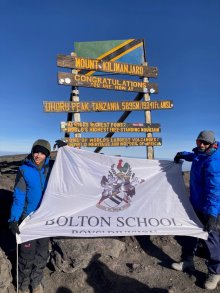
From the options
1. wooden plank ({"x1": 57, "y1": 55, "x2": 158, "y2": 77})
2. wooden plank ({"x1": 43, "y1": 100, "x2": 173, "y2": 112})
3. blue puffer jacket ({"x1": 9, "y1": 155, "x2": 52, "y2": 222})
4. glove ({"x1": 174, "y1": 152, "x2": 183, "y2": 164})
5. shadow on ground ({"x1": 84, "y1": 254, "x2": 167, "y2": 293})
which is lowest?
shadow on ground ({"x1": 84, "y1": 254, "x2": 167, "y2": 293})

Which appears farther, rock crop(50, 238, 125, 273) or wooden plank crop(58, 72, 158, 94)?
wooden plank crop(58, 72, 158, 94)

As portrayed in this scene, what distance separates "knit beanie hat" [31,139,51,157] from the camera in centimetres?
612

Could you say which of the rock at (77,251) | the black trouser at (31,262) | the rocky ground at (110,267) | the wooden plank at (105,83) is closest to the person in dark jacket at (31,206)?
the black trouser at (31,262)

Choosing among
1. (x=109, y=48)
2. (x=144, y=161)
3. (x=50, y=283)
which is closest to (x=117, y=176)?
(x=144, y=161)

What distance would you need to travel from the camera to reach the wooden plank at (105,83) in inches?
371

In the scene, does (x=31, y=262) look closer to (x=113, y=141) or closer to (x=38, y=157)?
(x=38, y=157)

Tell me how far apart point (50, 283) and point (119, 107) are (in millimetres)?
5850

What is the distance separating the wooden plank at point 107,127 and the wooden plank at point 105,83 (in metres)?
1.24

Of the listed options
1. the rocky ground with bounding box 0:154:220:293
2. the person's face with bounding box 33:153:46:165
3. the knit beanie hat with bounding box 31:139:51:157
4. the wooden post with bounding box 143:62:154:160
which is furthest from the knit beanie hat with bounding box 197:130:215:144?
the wooden post with bounding box 143:62:154:160

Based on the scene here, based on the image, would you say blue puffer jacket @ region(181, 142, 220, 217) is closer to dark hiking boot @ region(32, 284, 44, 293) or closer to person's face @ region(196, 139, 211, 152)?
person's face @ region(196, 139, 211, 152)

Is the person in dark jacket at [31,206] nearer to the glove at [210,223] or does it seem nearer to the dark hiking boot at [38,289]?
the dark hiking boot at [38,289]

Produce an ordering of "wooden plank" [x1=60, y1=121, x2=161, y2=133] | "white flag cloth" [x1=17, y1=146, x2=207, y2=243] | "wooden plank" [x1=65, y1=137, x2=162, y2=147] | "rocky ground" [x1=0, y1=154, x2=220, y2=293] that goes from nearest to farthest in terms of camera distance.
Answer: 1. "white flag cloth" [x1=17, y1=146, x2=207, y2=243]
2. "rocky ground" [x1=0, y1=154, x2=220, y2=293]
3. "wooden plank" [x1=60, y1=121, x2=161, y2=133]
4. "wooden plank" [x1=65, y1=137, x2=162, y2=147]

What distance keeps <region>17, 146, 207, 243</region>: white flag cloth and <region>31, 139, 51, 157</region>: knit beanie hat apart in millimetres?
1031

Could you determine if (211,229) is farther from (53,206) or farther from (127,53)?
(127,53)
